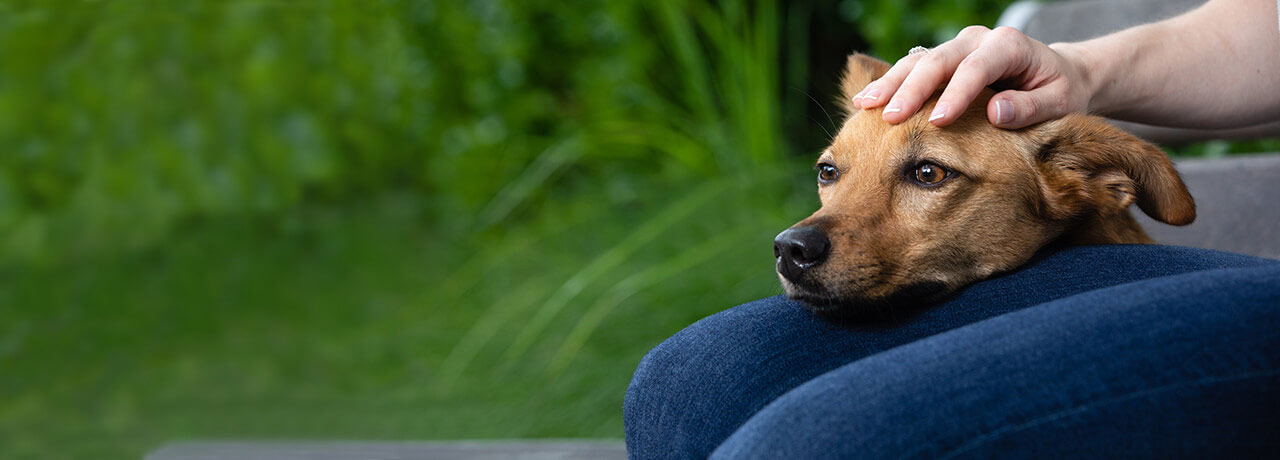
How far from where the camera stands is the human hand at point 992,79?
109cm

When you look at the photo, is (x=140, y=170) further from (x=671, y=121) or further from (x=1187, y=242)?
(x=1187, y=242)

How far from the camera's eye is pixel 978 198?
127 centimetres

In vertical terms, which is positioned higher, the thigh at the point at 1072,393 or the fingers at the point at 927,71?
the fingers at the point at 927,71

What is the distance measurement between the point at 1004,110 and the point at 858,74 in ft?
1.31

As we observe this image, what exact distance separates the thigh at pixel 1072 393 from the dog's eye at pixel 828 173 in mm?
607

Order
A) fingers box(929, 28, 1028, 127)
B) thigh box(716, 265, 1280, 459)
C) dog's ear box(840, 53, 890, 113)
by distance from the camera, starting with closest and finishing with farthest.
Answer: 1. thigh box(716, 265, 1280, 459)
2. fingers box(929, 28, 1028, 127)
3. dog's ear box(840, 53, 890, 113)

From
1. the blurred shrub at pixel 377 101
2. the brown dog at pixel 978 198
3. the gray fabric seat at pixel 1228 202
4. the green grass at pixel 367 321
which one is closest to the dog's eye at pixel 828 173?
the brown dog at pixel 978 198

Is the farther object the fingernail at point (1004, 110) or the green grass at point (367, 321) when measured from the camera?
the green grass at point (367, 321)

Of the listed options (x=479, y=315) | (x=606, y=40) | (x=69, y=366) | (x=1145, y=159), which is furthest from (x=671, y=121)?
(x=1145, y=159)

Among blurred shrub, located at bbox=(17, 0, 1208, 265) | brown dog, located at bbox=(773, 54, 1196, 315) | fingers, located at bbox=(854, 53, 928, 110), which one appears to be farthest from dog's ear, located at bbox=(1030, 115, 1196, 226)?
blurred shrub, located at bbox=(17, 0, 1208, 265)

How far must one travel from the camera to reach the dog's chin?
111 cm

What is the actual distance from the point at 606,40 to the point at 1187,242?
2.54 m

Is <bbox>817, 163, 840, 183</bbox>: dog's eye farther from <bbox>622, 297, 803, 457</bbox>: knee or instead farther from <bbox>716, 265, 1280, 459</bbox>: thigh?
<bbox>716, 265, 1280, 459</bbox>: thigh

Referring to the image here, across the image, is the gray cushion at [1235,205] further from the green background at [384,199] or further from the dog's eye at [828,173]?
the green background at [384,199]
